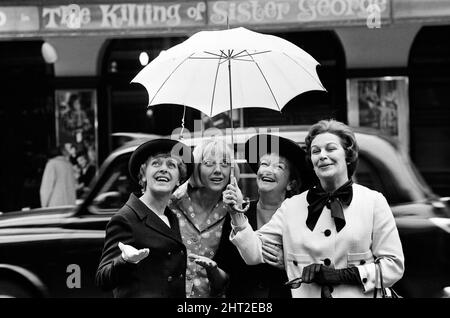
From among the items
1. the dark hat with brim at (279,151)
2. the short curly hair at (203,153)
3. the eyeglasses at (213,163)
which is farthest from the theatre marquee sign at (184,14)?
the eyeglasses at (213,163)

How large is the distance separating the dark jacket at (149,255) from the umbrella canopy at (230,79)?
71 cm

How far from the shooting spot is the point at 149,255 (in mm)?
3809

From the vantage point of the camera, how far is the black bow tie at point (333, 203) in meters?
3.58

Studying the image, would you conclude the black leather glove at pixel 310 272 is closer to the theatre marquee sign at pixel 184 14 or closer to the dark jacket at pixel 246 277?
the dark jacket at pixel 246 277

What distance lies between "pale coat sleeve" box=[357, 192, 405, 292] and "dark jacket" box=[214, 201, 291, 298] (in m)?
0.56

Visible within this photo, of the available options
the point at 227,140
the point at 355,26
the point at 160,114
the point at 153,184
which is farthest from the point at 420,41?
the point at 153,184

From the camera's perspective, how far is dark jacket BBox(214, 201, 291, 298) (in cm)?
394

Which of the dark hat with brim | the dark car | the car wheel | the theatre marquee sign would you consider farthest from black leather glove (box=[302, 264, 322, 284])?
the car wheel

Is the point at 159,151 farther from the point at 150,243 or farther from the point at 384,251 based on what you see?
the point at 384,251

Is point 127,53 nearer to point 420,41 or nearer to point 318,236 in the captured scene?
point 420,41

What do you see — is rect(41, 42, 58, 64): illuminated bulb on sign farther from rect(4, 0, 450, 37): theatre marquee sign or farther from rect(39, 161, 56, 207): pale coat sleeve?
rect(39, 161, 56, 207): pale coat sleeve

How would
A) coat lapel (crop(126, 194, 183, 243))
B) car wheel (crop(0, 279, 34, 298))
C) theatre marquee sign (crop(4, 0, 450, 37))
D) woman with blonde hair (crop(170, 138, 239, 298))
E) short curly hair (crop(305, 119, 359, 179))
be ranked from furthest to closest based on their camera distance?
car wheel (crop(0, 279, 34, 298)) < theatre marquee sign (crop(4, 0, 450, 37)) < woman with blonde hair (crop(170, 138, 239, 298)) < coat lapel (crop(126, 194, 183, 243)) < short curly hair (crop(305, 119, 359, 179))

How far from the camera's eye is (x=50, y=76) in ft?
19.7
